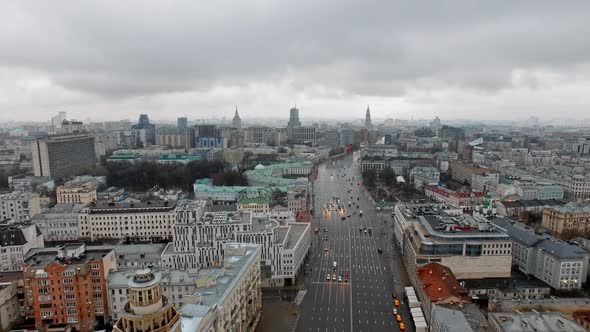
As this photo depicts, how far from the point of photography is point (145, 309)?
17375mm

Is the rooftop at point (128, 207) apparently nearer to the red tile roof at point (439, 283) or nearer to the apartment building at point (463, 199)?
the red tile roof at point (439, 283)

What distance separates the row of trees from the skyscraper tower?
78355 millimetres

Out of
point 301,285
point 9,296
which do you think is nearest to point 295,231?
point 301,285

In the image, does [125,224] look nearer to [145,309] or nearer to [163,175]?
[163,175]

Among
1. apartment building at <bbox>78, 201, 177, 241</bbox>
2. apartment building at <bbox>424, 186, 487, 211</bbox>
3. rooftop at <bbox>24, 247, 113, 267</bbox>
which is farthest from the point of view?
apartment building at <bbox>424, 186, 487, 211</bbox>

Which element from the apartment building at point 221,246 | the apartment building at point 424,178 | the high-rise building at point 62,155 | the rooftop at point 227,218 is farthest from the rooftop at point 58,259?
the high-rise building at point 62,155

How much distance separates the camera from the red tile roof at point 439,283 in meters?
33.0

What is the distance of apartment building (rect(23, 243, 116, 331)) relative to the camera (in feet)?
111

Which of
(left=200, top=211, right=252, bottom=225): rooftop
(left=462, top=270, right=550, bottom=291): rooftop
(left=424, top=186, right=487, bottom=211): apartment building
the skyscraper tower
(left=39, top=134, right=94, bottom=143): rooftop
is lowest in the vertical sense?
(left=462, top=270, right=550, bottom=291): rooftop

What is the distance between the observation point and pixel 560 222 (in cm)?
5675

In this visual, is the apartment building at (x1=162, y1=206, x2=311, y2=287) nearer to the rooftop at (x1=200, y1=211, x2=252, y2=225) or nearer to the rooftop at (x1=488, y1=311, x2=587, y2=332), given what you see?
the rooftop at (x1=200, y1=211, x2=252, y2=225)

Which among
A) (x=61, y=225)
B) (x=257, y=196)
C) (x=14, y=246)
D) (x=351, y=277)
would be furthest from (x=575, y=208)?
(x=61, y=225)

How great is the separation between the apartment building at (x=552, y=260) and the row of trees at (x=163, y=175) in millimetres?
64336

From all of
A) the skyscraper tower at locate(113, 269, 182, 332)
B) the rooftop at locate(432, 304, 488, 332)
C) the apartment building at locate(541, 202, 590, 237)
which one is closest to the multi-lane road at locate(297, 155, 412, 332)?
the rooftop at locate(432, 304, 488, 332)
